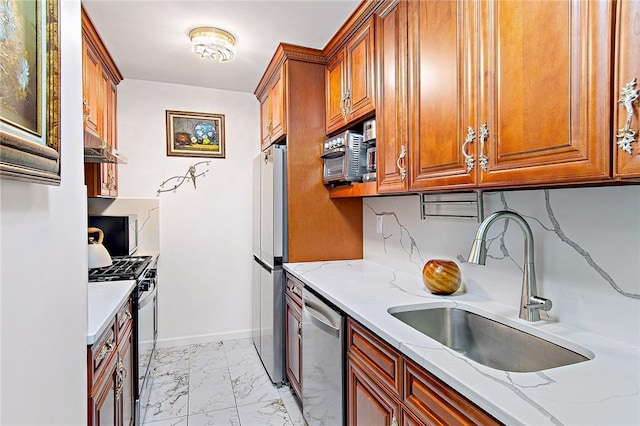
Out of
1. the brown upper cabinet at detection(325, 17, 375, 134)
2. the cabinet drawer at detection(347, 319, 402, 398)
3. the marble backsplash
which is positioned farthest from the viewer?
the brown upper cabinet at detection(325, 17, 375, 134)

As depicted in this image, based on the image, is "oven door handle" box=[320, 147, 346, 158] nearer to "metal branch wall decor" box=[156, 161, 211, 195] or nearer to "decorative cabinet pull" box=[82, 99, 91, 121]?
"metal branch wall decor" box=[156, 161, 211, 195]

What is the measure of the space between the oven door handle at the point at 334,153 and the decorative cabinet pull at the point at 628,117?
153 centimetres

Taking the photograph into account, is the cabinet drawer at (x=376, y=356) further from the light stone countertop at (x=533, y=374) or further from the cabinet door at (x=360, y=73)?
the cabinet door at (x=360, y=73)

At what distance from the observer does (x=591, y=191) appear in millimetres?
1156

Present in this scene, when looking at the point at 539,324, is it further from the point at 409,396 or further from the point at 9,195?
the point at 9,195

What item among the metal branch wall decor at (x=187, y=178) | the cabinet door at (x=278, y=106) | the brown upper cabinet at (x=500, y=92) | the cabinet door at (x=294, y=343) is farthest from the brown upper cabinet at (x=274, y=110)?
the cabinet door at (x=294, y=343)

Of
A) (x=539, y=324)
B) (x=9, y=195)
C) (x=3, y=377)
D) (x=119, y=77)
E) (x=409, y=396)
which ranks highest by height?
(x=119, y=77)

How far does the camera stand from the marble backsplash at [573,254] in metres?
1.06

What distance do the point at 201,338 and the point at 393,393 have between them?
8.66 ft

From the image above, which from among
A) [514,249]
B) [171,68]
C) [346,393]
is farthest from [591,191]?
[171,68]

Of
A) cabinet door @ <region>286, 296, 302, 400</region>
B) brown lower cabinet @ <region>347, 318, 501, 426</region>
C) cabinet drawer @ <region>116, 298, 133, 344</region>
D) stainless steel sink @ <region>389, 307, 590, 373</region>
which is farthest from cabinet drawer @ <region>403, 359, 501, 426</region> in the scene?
cabinet drawer @ <region>116, 298, 133, 344</region>

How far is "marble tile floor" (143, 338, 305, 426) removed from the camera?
2.17 meters

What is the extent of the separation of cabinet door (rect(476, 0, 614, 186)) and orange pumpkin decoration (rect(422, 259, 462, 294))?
58 centimetres

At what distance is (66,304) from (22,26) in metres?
0.65
